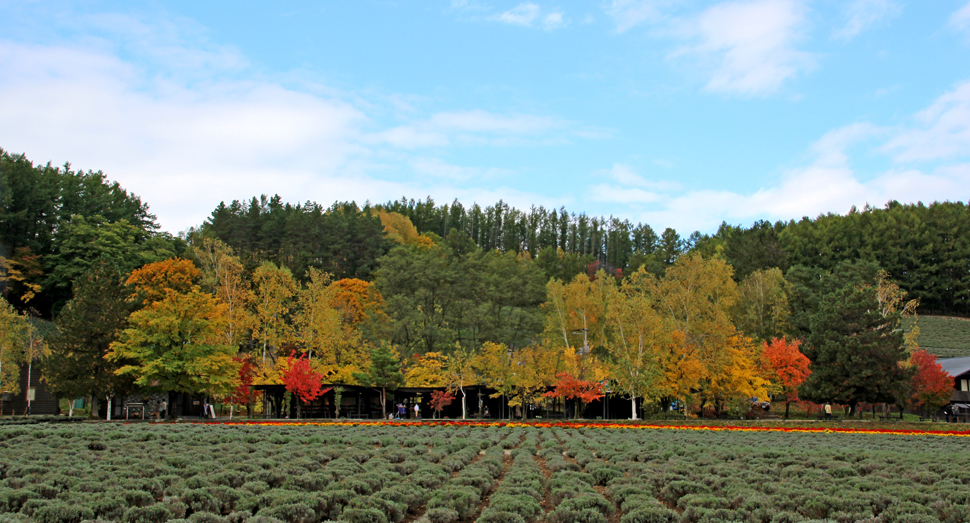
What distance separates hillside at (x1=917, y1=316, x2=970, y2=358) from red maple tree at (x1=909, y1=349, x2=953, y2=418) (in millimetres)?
38762

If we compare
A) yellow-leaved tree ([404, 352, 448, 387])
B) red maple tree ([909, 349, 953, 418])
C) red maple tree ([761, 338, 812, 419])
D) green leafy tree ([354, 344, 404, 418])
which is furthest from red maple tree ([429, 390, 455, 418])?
red maple tree ([909, 349, 953, 418])

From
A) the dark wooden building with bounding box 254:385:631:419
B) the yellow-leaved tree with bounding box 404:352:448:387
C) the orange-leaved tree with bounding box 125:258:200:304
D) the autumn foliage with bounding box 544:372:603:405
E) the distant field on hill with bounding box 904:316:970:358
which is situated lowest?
the dark wooden building with bounding box 254:385:631:419

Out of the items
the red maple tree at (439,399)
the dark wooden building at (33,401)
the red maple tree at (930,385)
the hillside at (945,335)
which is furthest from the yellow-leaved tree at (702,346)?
the dark wooden building at (33,401)

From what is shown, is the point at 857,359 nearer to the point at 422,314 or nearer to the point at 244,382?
the point at 422,314

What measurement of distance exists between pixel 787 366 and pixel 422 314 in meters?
33.1

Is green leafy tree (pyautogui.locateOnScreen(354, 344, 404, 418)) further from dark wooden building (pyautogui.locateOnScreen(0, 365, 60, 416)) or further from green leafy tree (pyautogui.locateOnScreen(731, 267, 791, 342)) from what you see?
green leafy tree (pyautogui.locateOnScreen(731, 267, 791, 342))

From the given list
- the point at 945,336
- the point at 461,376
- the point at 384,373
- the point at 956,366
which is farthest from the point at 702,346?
the point at 945,336

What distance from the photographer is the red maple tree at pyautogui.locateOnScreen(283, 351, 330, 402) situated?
159 feet

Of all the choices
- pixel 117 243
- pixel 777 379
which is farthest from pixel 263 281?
pixel 777 379

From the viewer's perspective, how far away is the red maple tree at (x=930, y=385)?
52.6 m

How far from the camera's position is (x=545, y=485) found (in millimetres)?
16297

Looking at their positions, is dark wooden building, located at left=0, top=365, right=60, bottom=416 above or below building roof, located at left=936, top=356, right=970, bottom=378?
below

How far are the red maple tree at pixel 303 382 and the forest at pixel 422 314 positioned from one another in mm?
165

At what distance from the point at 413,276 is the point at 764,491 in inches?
2237
